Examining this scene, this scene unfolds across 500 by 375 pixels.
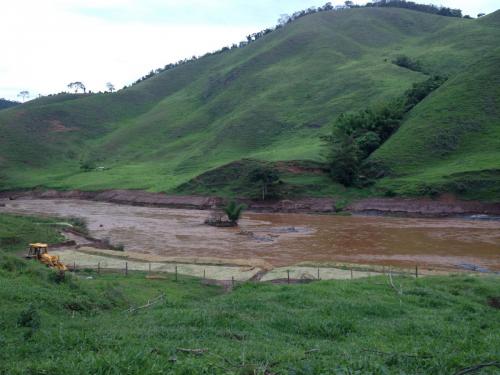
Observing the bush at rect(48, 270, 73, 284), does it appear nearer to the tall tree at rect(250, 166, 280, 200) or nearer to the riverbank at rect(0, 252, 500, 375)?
the riverbank at rect(0, 252, 500, 375)

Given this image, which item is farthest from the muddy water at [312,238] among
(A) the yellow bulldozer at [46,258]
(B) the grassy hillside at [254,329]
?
(B) the grassy hillside at [254,329]

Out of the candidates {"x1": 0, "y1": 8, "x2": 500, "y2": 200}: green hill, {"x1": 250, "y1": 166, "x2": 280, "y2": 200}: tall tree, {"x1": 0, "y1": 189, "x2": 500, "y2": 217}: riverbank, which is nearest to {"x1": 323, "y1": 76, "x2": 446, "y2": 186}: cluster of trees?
{"x1": 0, "y1": 8, "x2": 500, "y2": 200}: green hill

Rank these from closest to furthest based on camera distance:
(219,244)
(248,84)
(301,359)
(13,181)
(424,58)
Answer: (301,359) < (219,244) < (13,181) < (424,58) < (248,84)

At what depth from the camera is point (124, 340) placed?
1037cm

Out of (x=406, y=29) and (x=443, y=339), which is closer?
(x=443, y=339)

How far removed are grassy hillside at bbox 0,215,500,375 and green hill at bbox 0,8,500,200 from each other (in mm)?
48494

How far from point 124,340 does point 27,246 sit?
29920 millimetres

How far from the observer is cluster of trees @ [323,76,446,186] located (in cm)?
7331

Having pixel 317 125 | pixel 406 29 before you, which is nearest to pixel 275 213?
pixel 317 125

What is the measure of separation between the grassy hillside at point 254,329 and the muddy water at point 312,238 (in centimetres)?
1626

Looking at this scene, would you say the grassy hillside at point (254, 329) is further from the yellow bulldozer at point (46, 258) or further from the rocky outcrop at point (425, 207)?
the rocky outcrop at point (425, 207)

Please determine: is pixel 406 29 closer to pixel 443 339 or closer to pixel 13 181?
pixel 13 181

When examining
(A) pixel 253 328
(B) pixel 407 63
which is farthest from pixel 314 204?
(B) pixel 407 63

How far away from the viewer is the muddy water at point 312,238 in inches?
1526
